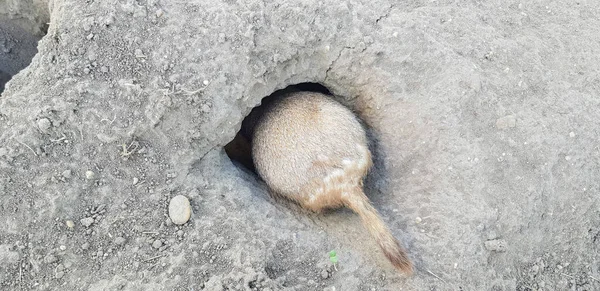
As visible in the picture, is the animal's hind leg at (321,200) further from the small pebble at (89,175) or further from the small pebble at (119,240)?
the small pebble at (89,175)

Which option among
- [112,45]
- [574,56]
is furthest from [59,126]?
[574,56]

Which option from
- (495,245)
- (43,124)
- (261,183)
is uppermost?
(43,124)

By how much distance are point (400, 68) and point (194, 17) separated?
1466 mm

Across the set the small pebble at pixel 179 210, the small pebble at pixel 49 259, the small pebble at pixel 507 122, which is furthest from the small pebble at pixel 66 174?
the small pebble at pixel 507 122

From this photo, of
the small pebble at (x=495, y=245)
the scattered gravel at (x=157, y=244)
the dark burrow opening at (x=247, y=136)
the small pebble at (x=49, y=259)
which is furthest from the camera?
the dark burrow opening at (x=247, y=136)

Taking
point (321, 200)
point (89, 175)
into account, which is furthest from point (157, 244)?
point (321, 200)

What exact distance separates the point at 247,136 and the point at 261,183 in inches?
23.1

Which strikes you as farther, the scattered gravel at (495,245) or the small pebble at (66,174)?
the scattered gravel at (495,245)

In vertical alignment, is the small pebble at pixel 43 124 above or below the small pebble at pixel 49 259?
above

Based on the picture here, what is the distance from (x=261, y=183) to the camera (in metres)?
3.42

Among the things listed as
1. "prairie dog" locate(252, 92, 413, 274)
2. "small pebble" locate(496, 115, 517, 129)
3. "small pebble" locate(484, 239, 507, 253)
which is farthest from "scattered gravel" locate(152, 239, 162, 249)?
"small pebble" locate(496, 115, 517, 129)

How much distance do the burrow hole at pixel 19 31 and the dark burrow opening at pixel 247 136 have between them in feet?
6.28

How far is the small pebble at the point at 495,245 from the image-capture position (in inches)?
111

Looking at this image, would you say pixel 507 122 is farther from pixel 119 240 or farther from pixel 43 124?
pixel 43 124
